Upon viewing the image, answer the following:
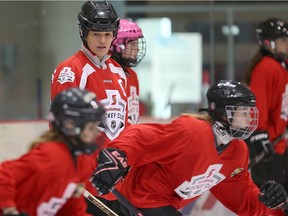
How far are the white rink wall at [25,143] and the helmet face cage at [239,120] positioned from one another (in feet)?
5.44

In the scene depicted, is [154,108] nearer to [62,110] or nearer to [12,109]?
[12,109]

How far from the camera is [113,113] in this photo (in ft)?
13.5

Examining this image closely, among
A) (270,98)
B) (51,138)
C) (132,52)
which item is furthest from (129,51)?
(51,138)

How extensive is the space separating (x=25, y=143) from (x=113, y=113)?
160 cm

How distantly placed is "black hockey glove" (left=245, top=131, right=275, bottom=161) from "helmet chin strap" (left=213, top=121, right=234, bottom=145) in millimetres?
1248

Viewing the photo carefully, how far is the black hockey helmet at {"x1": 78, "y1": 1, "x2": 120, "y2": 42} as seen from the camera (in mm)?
4074

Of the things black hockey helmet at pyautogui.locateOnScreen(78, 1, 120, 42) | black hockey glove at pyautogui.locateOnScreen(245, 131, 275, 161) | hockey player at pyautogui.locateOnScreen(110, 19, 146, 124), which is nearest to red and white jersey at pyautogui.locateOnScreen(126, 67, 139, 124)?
hockey player at pyautogui.locateOnScreen(110, 19, 146, 124)

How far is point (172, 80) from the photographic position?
645 centimetres

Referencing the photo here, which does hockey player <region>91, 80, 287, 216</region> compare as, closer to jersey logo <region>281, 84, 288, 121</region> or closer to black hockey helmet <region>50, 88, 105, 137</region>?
black hockey helmet <region>50, 88, 105, 137</region>

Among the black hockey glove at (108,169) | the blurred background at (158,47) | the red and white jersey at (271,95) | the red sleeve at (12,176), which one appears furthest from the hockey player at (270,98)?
the red sleeve at (12,176)

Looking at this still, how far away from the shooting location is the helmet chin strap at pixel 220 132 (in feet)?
12.6

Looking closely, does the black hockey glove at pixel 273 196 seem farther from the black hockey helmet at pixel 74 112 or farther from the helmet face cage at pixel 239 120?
the black hockey helmet at pixel 74 112

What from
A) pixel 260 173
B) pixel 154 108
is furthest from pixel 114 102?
pixel 154 108

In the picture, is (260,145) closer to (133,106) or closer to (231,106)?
(133,106)
